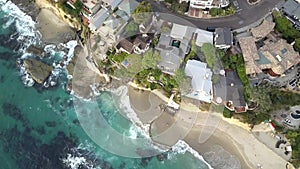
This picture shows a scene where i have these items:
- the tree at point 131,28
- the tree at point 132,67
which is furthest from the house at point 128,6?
the tree at point 132,67

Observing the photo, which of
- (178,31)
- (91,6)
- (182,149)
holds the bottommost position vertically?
(182,149)

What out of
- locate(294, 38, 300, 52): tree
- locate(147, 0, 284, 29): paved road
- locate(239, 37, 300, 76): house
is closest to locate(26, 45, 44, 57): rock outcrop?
locate(147, 0, 284, 29): paved road

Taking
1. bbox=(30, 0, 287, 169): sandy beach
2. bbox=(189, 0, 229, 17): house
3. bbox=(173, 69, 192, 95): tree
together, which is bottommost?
bbox=(30, 0, 287, 169): sandy beach

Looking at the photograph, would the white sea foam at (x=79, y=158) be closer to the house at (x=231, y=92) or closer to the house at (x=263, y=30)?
the house at (x=231, y=92)

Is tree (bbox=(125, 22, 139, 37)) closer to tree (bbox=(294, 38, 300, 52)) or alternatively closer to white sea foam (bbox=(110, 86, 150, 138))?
white sea foam (bbox=(110, 86, 150, 138))

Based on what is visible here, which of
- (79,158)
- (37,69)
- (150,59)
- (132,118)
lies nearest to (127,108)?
(132,118)

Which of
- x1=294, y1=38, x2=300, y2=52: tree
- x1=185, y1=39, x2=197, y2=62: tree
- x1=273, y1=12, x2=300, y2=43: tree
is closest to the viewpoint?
x1=185, y1=39, x2=197, y2=62: tree

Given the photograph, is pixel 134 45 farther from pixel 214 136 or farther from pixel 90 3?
pixel 214 136
